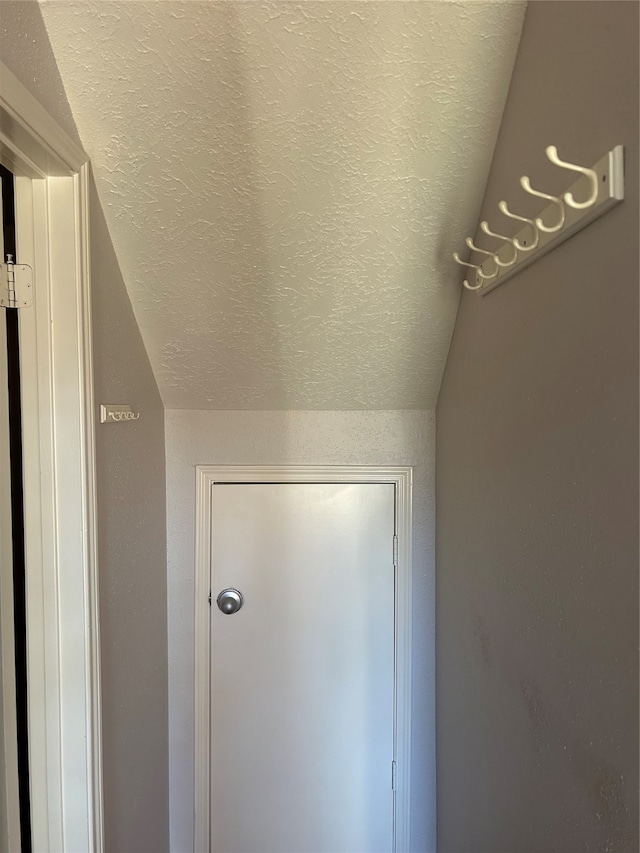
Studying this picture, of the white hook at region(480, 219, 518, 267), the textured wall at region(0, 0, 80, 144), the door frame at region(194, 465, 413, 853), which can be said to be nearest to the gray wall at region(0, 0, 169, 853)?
the textured wall at region(0, 0, 80, 144)

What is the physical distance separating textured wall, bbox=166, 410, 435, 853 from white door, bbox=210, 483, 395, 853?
3.4 inches

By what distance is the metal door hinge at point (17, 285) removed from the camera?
3.08 feet


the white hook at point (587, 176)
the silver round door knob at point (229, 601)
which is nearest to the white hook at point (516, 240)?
the white hook at point (587, 176)

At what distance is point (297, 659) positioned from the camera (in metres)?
1.63

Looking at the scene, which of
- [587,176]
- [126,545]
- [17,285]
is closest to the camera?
[587,176]

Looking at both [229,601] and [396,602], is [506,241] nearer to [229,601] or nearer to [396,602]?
[396,602]

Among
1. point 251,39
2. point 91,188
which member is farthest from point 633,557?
point 91,188

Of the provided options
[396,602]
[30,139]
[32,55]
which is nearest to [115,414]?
[30,139]

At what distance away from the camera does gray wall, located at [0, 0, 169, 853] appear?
104 cm

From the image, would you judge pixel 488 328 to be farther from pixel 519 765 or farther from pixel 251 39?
pixel 519 765

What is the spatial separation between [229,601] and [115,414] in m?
0.77

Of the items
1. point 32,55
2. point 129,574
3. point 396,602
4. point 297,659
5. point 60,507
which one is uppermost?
point 32,55

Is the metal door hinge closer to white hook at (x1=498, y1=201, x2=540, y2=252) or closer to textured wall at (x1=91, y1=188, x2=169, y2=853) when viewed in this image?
textured wall at (x1=91, y1=188, x2=169, y2=853)

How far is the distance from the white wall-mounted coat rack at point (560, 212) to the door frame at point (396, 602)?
791 millimetres
